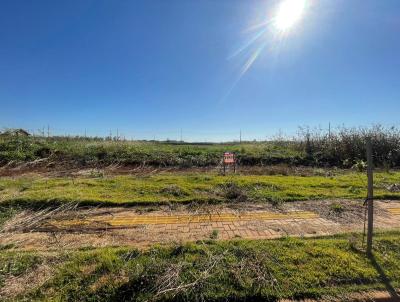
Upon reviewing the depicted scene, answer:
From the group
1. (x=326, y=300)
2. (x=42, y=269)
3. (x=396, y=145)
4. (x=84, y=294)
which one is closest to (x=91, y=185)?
(x=42, y=269)

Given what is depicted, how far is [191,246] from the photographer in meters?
3.69

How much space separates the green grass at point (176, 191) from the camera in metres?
6.22

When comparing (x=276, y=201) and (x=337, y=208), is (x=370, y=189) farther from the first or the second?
(x=276, y=201)

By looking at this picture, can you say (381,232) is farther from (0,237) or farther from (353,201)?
(0,237)

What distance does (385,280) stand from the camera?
121 inches

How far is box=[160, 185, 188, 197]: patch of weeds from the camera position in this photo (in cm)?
687

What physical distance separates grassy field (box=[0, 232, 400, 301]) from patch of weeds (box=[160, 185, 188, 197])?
119 inches

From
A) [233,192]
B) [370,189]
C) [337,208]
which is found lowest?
[337,208]

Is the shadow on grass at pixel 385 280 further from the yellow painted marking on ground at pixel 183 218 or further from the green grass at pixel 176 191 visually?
the green grass at pixel 176 191

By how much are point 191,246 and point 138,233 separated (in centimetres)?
124

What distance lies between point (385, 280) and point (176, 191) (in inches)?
187

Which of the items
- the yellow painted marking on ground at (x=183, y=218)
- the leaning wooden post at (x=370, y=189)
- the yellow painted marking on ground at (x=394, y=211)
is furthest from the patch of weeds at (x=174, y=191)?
the yellow painted marking on ground at (x=394, y=211)

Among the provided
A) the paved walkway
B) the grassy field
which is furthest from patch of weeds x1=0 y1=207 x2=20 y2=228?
the grassy field

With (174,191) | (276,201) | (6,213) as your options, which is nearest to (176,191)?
(174,191)
